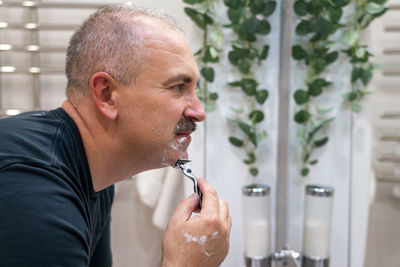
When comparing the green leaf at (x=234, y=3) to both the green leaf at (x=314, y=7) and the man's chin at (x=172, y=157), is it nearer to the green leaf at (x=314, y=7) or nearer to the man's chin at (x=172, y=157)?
the green leaf at (x=314, y=7)

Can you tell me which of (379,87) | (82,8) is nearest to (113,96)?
(379,87)

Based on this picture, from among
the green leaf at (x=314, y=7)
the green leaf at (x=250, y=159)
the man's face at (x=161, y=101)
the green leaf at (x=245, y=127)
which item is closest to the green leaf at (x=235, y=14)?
the green leaf at (x=314, y=7)

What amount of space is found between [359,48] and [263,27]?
1.26ft

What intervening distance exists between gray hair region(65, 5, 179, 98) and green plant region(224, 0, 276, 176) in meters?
0.52

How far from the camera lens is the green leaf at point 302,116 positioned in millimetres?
1278

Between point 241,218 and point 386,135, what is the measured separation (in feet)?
1.95

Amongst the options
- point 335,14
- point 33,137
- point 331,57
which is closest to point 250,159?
point 331,57

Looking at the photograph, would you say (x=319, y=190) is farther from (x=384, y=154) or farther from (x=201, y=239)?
(x=201, y=239)

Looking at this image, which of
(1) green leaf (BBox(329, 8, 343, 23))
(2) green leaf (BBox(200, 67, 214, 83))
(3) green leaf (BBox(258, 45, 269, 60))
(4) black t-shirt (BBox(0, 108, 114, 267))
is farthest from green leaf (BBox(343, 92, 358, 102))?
(4) black t-shirt (BBox(0, 108, 114, 267))

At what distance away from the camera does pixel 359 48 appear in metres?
1.03

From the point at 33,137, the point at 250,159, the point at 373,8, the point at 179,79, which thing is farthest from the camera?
the point at 250,159

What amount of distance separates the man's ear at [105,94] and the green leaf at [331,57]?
66 cm

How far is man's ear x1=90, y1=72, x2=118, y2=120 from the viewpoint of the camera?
2.65 feet

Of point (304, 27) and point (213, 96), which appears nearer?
point (304, 27)
